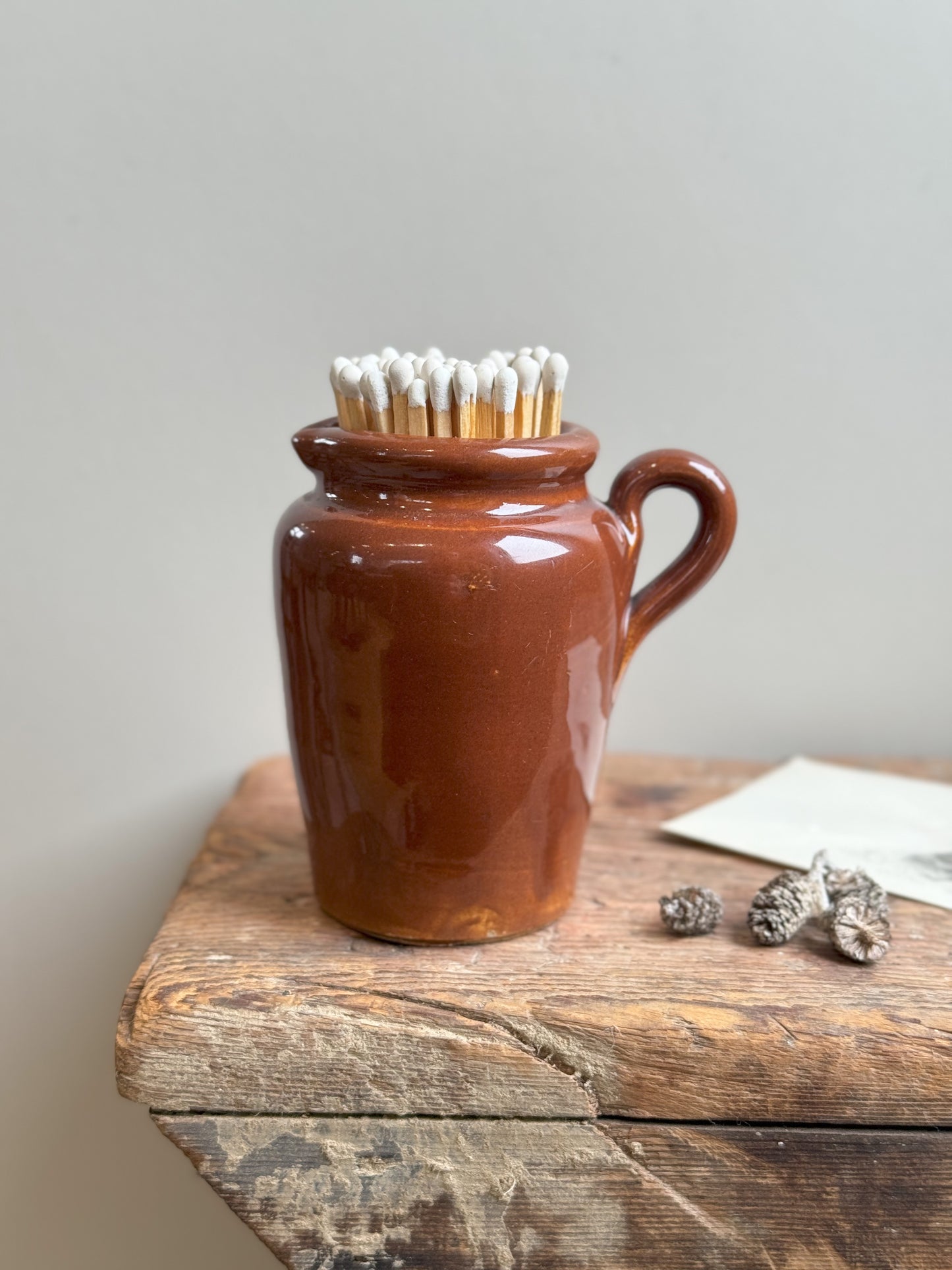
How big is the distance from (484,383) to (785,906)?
13.8 inches

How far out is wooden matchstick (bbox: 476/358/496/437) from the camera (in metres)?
0.58

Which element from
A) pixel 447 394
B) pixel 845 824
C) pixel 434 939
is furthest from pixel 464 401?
pixel 845 824

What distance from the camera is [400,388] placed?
59cm

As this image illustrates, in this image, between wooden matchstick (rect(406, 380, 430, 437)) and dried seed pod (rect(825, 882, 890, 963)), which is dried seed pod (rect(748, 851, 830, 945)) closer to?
dried seed pod (rect(825, 882, 890, 963))

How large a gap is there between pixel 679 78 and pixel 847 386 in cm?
28

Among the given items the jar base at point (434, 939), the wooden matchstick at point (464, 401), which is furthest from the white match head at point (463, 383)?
the jar base at point (434, 939)

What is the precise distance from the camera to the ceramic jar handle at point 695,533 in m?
0.67

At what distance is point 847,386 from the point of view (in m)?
0.93

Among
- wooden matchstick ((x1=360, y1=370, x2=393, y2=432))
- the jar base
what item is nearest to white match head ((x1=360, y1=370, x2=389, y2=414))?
wooden matchstick ((x1=360, y1=370, x2=393, y2=432))

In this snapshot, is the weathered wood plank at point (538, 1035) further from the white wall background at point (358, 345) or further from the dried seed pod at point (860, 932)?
the white wall background at point (358, 345)

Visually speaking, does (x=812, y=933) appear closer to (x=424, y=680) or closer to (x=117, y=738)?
(x=424, y=680)

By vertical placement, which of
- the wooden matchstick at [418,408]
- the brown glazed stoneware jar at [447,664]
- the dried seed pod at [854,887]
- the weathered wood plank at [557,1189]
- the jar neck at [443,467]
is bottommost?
the weathered wood plank at [557,1189]

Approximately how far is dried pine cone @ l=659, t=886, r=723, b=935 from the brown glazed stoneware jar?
68 mm

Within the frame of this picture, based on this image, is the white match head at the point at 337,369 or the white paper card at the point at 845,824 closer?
the white match head at the point at 337,369
